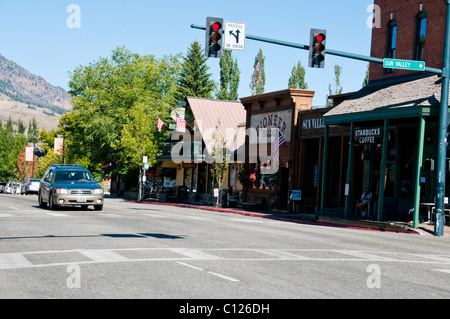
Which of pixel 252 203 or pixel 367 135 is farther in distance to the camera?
pixel 252 203

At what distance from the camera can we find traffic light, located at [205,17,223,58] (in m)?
17.7

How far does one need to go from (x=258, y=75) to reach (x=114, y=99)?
2175 cm

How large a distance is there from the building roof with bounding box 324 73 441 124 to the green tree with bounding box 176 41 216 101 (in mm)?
37794

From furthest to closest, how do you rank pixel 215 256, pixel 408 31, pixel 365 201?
pixel 408 31 → pixel 365 201 → pixel 215 256

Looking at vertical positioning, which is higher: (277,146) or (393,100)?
(393,100)

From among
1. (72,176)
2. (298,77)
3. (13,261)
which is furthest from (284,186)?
(298,77)

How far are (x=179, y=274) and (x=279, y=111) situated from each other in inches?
1159

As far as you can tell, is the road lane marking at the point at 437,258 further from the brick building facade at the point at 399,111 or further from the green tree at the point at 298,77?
the green tree at the point at 298,77

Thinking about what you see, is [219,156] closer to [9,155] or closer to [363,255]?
[363,255]

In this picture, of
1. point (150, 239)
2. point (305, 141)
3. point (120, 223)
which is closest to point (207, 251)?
point (150, 239)

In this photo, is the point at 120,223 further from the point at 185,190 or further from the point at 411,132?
the point at 185,190

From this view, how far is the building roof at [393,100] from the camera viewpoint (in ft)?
76.2

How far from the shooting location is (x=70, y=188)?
2484 cm
